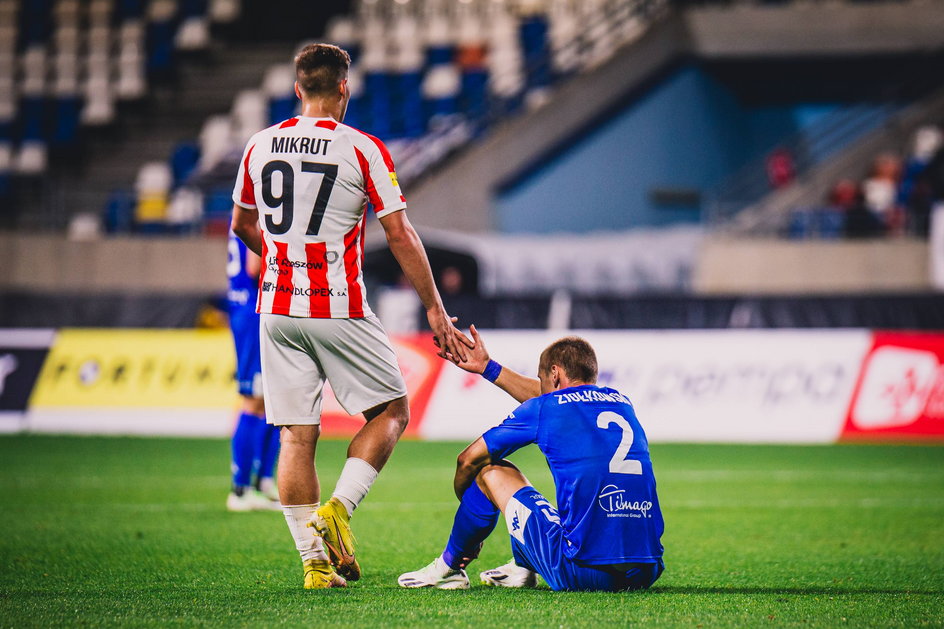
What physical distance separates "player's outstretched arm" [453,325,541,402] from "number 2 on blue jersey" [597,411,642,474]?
0.46 meters

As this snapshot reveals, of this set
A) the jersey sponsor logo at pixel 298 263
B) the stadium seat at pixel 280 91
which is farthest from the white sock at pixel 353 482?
the stadium seat at pixel 280 91

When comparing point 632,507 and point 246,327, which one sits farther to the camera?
point 246,327

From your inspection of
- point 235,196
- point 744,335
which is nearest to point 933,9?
point 744,335

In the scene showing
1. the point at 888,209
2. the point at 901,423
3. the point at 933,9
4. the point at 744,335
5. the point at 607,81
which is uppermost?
the point at 933,9

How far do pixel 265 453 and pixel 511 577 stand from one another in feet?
11.7

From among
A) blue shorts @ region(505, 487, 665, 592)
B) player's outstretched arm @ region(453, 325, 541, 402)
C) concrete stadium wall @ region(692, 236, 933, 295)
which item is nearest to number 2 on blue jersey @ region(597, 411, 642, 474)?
blue shorts @ region(505, 487, 665, 592)

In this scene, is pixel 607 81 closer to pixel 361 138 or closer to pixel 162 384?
pixel 162 384

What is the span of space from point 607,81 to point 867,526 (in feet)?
51.2

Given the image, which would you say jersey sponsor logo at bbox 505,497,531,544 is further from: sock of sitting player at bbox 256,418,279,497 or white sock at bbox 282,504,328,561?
sock of sitting player at bbox 256,418,279,497

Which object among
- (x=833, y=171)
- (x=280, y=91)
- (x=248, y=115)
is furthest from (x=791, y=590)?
(x=280, y=91)

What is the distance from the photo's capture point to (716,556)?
6500 millimetres

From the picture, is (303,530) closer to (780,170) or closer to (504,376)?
(504,376)

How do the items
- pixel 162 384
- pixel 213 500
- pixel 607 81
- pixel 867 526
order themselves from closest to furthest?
pixel 867 526, pixel 213 500, pixel 162 384, pixel 607 81

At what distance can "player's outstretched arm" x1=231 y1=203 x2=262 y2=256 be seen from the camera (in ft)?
17.6
